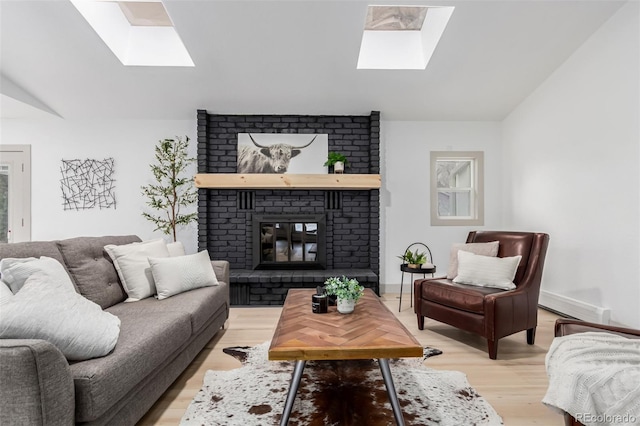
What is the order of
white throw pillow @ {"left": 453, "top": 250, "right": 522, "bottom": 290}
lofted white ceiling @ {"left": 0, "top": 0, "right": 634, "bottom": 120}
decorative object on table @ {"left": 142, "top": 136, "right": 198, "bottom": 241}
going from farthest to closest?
decorative object on table @ {"left": 142, "top": 136, "right": 198, "bottom": 241}
lofted white ceiling @ {"left": 0, "top": 0, "right": 634, "bottom": 120}
white throw pillow @ {"left": 453, "top": 250, "right": 522, "bottom": 290}

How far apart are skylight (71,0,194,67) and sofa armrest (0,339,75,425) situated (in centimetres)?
330

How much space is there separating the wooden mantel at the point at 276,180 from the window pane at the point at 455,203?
1242mm

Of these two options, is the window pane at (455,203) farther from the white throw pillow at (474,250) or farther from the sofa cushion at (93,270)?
the sofa cushion at (93,270)

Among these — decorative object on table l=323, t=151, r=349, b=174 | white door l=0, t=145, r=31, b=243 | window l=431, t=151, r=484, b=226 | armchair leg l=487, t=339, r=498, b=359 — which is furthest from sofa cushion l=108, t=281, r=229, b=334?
white door l=0, t=145, r=31, b=243

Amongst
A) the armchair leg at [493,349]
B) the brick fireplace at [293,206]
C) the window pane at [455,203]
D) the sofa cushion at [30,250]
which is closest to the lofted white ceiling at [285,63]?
the brick fireplace at [293,206]

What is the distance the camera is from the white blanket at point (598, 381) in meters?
1.22

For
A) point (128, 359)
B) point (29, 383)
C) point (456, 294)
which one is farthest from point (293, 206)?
point (29, 383)

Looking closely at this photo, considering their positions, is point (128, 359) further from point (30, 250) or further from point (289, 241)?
point (289, 241)

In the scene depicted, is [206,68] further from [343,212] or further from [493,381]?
[493,381]

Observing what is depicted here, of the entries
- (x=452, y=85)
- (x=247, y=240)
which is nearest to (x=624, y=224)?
(x=452, y=85)

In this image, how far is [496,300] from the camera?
96.6 inches

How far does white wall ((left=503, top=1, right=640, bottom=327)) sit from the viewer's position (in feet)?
9.16

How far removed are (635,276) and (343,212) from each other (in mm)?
3014

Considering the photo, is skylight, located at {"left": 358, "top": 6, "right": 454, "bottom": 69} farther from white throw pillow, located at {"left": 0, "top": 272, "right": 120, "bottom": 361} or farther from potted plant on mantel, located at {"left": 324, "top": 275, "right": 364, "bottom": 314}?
white throw pillow, located at {"left": 0, "top": 272, "right": 120, "bottom": 361}
